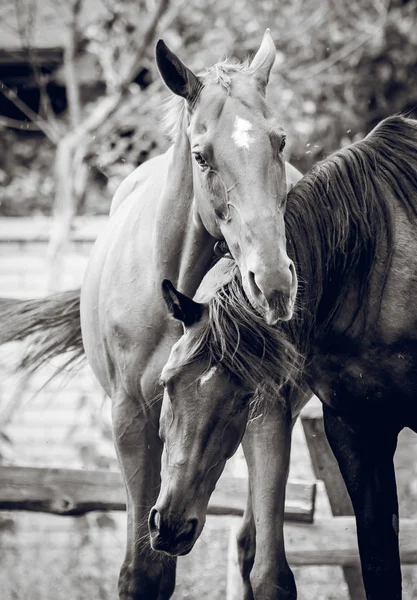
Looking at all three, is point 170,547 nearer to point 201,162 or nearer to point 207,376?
point 207,376

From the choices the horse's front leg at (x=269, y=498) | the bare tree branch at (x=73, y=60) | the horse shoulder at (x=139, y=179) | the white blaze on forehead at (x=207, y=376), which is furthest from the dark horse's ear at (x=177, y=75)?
the bare tree branch at (x=73, y=60)

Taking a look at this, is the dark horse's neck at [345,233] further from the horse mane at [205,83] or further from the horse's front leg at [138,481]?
the horse's front leg at [138,481]

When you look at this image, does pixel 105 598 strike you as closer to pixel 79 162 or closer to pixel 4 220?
pixel 79 162

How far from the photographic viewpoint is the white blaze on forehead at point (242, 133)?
3.18 meters

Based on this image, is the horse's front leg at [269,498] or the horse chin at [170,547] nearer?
the horse chin at [170,547]

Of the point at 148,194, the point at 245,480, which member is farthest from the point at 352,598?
the point at 148,194

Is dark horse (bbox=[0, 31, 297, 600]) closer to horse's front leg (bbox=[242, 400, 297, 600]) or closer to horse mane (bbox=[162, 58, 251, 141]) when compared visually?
horse mane (bbox=[162, 58, 251, 141])

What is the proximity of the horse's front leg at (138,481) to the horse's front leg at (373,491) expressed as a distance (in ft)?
2.40

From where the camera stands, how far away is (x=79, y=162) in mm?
7324

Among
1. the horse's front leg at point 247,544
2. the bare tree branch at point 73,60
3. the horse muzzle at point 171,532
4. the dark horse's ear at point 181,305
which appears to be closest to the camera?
the horse muzzle at point 171,532

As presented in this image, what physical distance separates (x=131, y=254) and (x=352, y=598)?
7.67 ft

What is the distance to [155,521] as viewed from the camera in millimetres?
2912

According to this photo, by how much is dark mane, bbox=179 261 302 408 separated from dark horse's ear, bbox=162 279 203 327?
0.10ft

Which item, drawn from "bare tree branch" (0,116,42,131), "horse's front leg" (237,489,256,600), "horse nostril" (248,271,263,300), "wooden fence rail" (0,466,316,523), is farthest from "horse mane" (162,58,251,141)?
"bare tree branch" (0,116,42,131)
